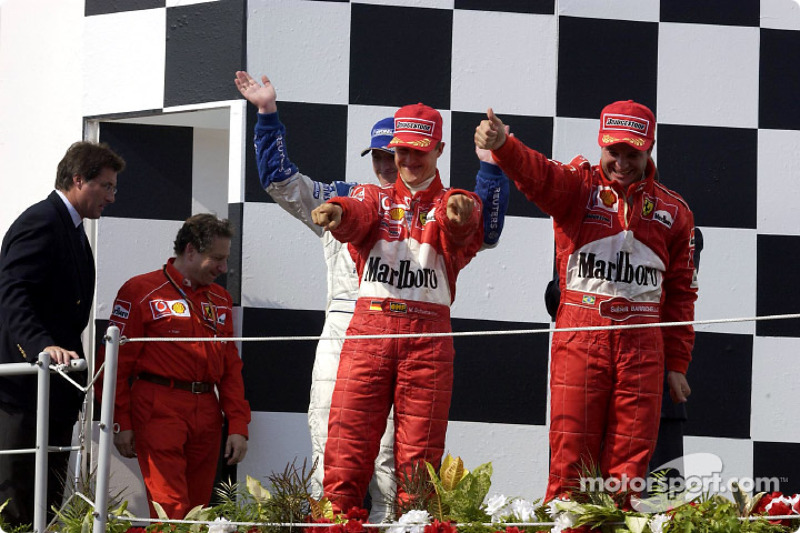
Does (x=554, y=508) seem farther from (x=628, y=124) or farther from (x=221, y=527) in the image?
(x=628, y=124)

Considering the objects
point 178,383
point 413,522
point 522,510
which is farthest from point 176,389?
point 522,510

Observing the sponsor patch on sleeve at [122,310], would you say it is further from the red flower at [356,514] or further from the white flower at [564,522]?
the white flower at [564,522]

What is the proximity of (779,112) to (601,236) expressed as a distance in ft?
3.78

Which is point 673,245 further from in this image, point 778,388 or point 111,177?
point 111,177

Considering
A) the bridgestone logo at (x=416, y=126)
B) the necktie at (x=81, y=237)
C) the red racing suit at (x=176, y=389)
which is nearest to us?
the bridgestone logo at (x=416, y=126)

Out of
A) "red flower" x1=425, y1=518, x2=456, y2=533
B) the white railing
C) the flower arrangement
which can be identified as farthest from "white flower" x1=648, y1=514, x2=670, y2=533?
the white railing

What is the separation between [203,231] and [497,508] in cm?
152

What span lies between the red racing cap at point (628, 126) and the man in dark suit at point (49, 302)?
150 cm

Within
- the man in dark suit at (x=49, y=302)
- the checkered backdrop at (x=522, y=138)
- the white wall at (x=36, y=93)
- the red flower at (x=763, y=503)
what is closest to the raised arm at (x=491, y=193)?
the checkered backdrop at (x=522, y=138)

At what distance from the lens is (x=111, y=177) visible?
3.44 m

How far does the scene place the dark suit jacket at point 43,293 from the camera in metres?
3.09

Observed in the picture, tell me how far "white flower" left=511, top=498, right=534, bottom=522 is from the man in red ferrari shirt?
1.24m

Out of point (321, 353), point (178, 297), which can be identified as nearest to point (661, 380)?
point (321, 353)

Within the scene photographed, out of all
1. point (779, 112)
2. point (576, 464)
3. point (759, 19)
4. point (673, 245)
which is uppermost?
point (759, 19)
